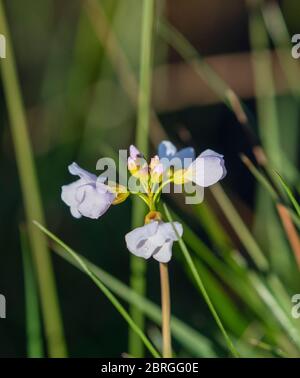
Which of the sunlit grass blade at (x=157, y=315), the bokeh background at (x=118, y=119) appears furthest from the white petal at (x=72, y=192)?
the bokeh background at (x=118, y=119)

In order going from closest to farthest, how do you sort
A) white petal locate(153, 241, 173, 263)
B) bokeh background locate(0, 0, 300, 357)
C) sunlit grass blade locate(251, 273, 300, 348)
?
white petal locate(153, 241, 173, 263) → sunlit grass blade locate(251, 273, 300, 348) → bokeh background locate(0, 0, 300, 357)

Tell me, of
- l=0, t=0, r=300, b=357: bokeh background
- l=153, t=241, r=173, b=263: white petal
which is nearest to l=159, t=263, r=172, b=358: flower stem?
l=153, t=241, r=173, b=263: white petal

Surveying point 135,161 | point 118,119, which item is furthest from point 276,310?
point 118,119

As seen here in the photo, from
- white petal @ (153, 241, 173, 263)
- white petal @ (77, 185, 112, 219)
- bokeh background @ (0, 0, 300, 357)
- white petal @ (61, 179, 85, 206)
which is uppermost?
bokeh background @ (0, 0, 300, 357)

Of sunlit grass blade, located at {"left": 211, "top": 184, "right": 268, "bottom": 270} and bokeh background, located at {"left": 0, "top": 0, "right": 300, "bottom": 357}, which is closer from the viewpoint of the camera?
sunlit grass blade, located at {"left": 211, "top": 184, "right": 268, "bottom": 270}

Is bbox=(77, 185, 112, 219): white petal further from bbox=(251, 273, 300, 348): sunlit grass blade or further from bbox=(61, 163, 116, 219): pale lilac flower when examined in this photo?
bbox=(251, 273, 300, 348): sunlit grass blade

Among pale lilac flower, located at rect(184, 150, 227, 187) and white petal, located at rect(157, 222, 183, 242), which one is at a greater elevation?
pale lilac flower, located at rect(184, 150, 227, 187)

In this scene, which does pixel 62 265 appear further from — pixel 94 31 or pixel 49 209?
pixel 94 31
